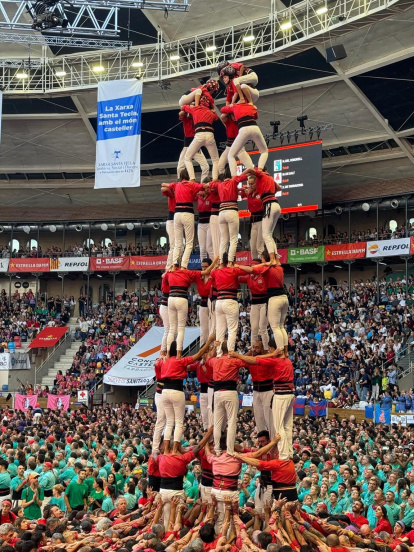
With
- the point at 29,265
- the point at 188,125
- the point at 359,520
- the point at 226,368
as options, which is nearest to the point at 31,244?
the point at 29,265

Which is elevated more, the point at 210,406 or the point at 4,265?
the point at 4,265

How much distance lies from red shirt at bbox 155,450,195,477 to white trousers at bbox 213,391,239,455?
0.76 m

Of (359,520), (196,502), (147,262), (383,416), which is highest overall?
(147,262)

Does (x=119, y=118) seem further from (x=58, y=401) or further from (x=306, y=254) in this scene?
(x=306, y=254)

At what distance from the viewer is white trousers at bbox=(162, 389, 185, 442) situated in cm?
1502

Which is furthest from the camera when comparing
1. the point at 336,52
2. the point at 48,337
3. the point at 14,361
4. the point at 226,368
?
the point at 48,337

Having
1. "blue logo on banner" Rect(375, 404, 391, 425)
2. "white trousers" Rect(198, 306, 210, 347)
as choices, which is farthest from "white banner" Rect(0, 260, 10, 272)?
"white trousers" Rect(198, 306, 210, 347)

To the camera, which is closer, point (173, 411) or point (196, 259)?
point (173, 411)

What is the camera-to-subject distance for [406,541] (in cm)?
1228

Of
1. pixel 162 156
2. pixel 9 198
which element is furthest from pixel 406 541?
pixel 9 198

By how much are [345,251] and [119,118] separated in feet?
49.4

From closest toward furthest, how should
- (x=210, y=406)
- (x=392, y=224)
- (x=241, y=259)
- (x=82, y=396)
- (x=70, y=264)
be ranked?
1. (x=210, y=406)
2. (x=82, y=396)
3. (x=241, y=259)
4. (x=392, y=224)
5. (x=70, y=264)

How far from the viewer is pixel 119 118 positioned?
110ft

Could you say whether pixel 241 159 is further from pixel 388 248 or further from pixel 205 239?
pixel 388 248
